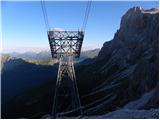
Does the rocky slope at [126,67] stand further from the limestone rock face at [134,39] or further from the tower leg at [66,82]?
the tower leg at [66,82]

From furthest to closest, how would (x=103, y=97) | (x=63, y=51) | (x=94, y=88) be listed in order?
1. (x=94, y=88)
2. (x=103, y=97)
3. (x=63, y=51)

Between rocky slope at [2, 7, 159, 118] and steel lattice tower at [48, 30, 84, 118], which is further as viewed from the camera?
rocky slope at [2, 7, 159, 118]

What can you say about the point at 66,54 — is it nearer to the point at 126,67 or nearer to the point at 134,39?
the point at 126,67

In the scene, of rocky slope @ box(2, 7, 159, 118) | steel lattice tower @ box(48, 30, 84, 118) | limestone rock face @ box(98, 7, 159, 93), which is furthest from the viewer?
limestone rock face @ box(98, 7, 159, 93)

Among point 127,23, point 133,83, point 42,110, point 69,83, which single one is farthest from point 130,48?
point 69,83

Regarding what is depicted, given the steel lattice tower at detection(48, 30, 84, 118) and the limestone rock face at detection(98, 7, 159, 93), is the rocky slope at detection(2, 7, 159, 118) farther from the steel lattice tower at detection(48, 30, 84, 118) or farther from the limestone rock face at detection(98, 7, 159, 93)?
the steel lattice tower at detection(48, 30, 84, 118)

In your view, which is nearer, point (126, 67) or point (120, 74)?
point (120, 74)

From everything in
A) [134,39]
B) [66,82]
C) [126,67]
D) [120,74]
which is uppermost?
[134,39]

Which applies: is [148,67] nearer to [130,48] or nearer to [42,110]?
[42,110]

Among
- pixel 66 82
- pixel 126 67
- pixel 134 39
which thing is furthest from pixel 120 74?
pixel 66 82

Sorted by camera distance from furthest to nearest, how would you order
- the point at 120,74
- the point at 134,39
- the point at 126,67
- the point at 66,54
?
the point at 134,39 < the point at 126,67 < the point at 120,74 < the point at 66,54

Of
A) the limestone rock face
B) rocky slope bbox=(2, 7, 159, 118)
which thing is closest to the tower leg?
rocky slope bbox=(2, 7, 159, 118)
